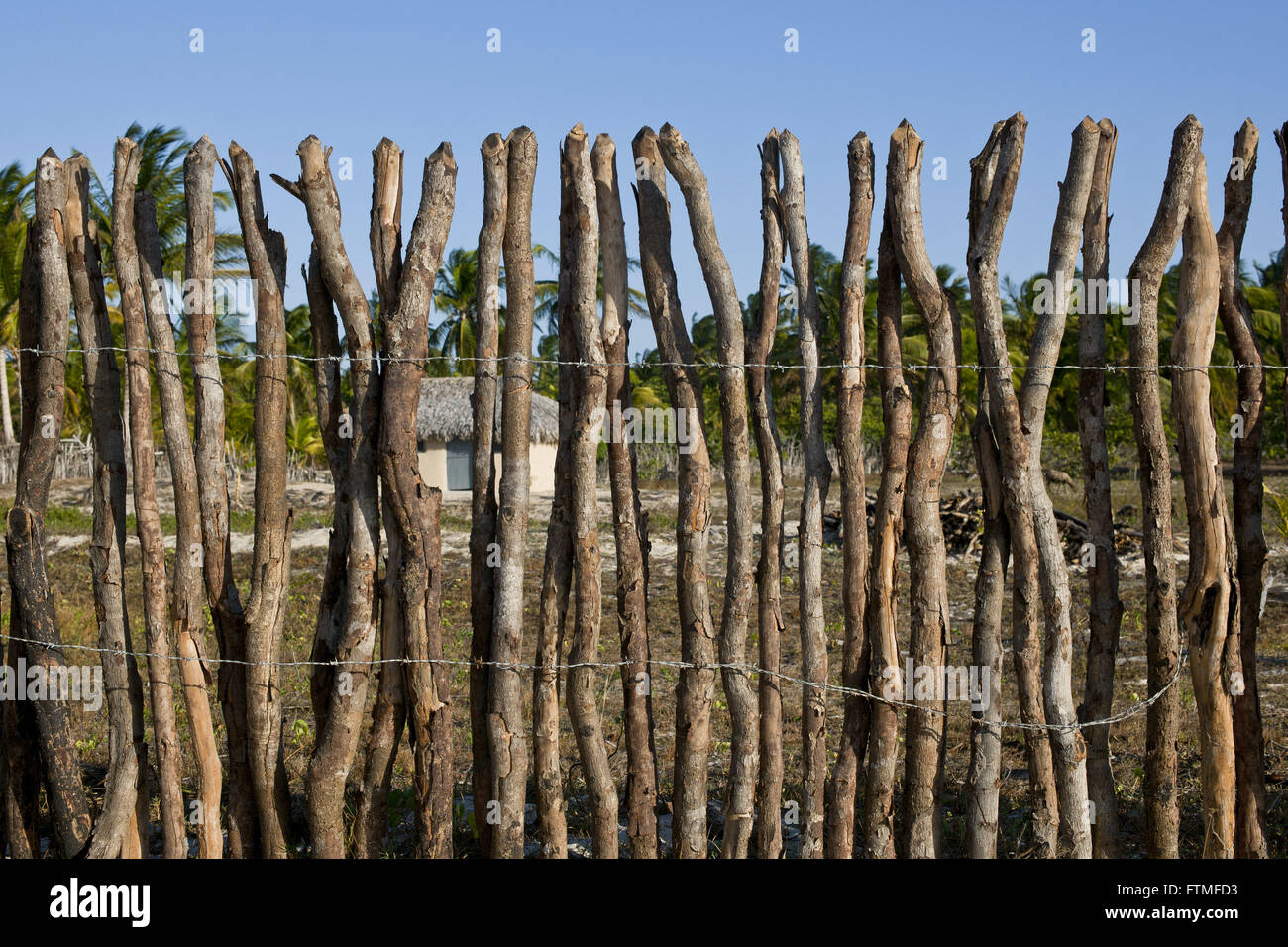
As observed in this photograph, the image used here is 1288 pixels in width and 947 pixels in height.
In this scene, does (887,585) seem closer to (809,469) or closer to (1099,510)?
(809,469)

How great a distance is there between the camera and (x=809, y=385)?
3420 mm

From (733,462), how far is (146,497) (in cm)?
189

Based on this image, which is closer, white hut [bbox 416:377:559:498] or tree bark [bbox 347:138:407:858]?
tree bark [bbox 347:138:407:858]

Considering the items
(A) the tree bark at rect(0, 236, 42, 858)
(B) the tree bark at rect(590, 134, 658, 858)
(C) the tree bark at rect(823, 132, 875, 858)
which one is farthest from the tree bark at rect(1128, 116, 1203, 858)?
(A) the tree bark at rect(0, 236, 42, 858)

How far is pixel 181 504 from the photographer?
11.3 ft

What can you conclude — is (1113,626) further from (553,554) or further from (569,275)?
(569,275)

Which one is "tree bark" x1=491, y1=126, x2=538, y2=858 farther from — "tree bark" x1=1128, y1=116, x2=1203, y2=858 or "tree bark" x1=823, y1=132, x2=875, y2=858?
"tree bark" x1=1128, y1=116, x2=1203, y2=858

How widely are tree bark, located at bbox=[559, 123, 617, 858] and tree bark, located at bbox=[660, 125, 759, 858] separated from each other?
1.03 ft

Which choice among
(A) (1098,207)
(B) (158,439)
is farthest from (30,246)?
(B) (158,439)

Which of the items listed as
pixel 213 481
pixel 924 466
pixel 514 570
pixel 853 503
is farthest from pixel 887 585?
pixel 213 481

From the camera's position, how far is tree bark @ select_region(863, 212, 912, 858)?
134 inches

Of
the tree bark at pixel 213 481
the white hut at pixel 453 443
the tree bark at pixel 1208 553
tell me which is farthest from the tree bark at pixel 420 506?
the white hut at pixel 453 443

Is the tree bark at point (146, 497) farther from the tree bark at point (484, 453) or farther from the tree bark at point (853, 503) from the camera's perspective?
the tree bark at point (853, 503)

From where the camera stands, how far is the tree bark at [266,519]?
136 inches
